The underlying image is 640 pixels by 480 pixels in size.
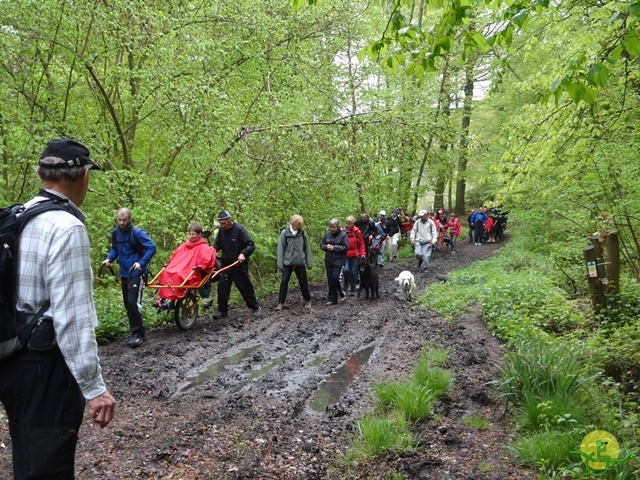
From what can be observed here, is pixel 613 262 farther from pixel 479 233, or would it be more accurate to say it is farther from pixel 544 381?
pixel 479 233

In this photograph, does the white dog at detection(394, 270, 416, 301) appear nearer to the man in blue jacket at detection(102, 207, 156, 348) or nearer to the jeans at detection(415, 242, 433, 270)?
the jeans at detection(415, 242, 433, 270)

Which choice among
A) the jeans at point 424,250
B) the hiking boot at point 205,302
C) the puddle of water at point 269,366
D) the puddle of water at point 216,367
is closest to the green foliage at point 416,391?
the puddle of water at point 269,366

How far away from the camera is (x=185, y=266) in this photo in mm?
8508

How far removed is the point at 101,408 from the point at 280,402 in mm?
3233

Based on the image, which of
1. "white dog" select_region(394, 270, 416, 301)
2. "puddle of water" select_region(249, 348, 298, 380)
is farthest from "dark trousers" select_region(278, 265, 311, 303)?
"puddle of water" select_region(249, 348, 298, 380)

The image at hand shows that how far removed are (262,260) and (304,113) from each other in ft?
20.4

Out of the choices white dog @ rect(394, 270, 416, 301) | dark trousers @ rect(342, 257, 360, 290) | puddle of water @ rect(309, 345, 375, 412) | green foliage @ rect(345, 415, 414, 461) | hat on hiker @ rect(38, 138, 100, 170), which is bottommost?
puddle of water @ rect(309, 345, 375, 412)

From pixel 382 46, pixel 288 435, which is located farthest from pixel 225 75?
pixel 288 435

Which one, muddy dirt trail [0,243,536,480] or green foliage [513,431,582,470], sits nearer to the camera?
green foliage [513,431,582,470]

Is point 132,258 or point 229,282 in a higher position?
point 132,258

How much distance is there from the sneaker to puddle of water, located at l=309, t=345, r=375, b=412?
3299 mm

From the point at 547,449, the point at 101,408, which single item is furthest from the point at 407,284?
the point at 101,408

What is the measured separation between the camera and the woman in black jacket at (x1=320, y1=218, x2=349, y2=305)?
11375 millimetres
